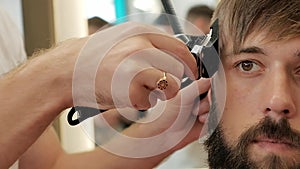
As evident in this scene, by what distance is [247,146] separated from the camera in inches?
41.5

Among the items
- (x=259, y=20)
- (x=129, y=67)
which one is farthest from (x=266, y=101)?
(x=129, y=67)

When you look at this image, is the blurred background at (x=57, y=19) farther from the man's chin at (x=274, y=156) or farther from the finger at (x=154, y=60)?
the finger at (x=154, y=60)

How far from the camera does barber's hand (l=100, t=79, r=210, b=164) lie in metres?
1.10

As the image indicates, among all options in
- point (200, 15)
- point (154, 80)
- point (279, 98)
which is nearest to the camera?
point (154, 80)

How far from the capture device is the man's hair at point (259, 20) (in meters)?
1.04

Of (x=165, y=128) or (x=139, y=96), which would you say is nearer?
(x=139, y=96)

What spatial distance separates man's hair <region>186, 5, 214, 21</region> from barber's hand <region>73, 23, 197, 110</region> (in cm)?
69

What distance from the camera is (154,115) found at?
45.8 inches

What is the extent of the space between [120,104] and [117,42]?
9cm

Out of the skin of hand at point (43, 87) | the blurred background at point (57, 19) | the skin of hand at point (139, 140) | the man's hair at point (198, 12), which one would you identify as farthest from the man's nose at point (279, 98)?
the blurred background at point (57, 19)

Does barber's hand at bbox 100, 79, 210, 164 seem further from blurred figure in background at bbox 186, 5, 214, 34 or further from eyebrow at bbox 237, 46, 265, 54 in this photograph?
blurred figure in background at bbox 186, 5, 214, 34

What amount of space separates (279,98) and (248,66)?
0.11m

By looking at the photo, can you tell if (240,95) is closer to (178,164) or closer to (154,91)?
(154,91)

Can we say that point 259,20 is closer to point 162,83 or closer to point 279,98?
point 279,98
